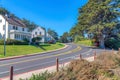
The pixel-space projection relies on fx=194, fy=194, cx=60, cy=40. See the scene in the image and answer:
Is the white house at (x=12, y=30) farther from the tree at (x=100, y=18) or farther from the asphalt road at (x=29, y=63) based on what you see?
the asphalt road at (x=29, y=63)

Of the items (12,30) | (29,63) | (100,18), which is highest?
(100,18)

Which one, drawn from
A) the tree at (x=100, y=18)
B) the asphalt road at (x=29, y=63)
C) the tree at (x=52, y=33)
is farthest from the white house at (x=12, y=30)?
the tree at (x=52, y=33)

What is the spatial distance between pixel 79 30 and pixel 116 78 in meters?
43.6

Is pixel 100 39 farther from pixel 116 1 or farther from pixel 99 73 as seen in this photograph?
pixel 99 73

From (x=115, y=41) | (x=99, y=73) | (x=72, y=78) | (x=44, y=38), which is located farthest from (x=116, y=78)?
(x=44, y=38)

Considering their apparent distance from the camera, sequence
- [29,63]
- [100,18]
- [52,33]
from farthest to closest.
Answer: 1. [52,33]
2. [100,18]
3. [29,63]

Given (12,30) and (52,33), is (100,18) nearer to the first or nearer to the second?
(12,30)

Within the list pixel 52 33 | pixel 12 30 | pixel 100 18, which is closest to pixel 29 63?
pixel 100 18

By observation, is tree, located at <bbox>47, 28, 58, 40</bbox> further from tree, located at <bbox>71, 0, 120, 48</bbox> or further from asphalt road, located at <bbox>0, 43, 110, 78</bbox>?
asphalt road, located at <bbox>0, 43, 110, 78</bbox>

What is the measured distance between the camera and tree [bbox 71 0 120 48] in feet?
160

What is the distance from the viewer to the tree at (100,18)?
160 feet

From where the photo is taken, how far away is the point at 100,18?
51656 millimetres

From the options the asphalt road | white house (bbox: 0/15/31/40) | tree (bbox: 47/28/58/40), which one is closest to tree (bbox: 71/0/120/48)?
white house (bbox: 0/15/31/40)

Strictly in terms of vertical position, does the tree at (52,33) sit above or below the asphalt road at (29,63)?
above
